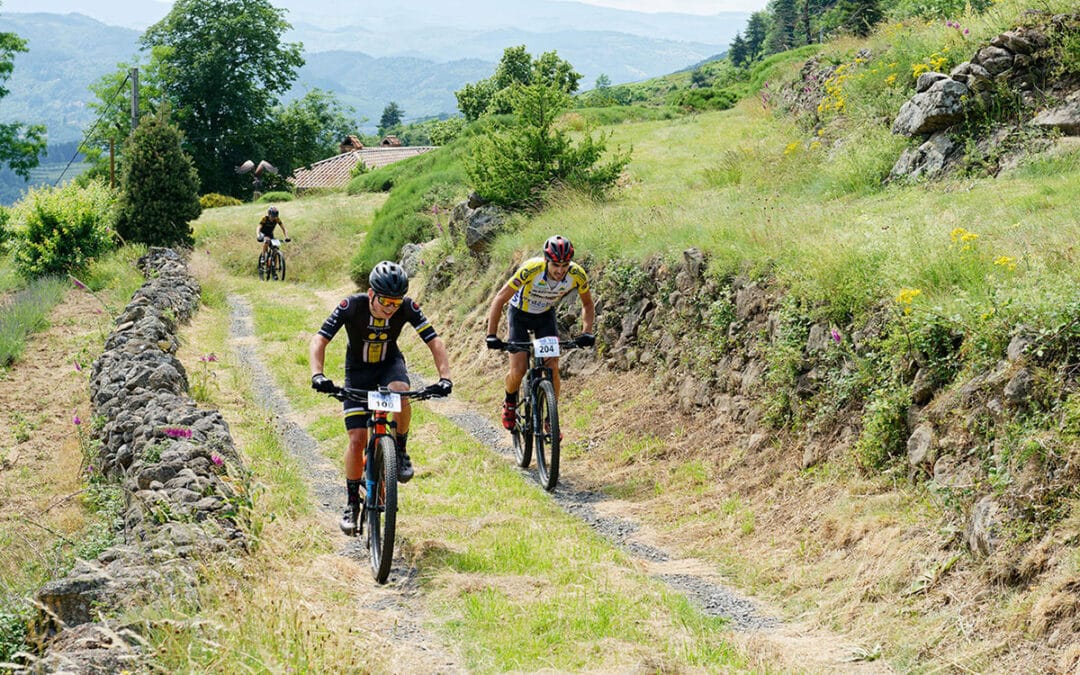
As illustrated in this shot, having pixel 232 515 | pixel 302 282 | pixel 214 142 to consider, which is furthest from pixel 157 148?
pixel 214 142

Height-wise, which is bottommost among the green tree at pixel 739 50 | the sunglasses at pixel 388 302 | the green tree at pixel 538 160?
the sunglasses at pixel 388 302

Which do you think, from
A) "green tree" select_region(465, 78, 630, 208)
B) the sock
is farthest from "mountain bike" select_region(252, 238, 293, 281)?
the sock

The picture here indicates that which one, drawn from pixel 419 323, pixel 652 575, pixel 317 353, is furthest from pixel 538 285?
pixel 652 575

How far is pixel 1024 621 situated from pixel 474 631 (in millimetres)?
3247

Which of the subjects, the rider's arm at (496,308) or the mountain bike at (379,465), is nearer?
the mountain bike at (379,465)

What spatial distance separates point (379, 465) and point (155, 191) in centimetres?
2334

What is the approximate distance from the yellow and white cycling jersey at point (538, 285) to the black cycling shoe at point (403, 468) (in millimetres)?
2734

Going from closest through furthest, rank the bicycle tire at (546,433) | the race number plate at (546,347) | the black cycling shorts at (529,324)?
1. the bicycle tire at (546,433)
2. the race number plate at (546,347)
3. the black cycling shorts at (529,324)

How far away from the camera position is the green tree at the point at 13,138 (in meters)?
51.0

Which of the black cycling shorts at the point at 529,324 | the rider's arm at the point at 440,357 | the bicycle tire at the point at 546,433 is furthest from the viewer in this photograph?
the black cycling shorts at the point at 529,324

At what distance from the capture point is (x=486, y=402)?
539 inches

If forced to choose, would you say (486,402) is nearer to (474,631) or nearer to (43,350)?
(474,631)

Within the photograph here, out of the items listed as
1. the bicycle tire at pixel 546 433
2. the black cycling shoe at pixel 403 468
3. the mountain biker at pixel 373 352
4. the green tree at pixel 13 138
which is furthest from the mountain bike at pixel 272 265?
the green tree at pixel 13 138

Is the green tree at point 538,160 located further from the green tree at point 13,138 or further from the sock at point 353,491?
the green tree at point 13,138
